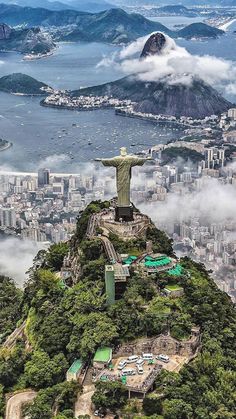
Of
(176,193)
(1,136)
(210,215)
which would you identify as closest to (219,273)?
(210,215)

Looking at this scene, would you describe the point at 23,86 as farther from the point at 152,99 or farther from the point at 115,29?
the point at 115,29

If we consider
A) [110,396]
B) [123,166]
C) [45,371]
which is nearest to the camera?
[110,396]

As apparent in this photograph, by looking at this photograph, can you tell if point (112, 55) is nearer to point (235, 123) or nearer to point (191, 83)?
point (191, 83)

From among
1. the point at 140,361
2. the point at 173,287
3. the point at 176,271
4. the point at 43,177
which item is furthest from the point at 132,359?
the point at 43,177

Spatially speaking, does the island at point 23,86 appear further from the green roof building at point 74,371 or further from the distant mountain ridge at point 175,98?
the green roof building at point 74,371

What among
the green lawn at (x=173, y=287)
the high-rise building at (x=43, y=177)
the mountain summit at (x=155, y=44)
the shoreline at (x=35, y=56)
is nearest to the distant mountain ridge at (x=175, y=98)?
the mountain summit at (x=155, y=44)

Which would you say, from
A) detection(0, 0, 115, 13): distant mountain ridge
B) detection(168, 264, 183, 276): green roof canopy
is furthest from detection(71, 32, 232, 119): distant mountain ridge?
detection(0, 0, 115, 13): distant mountain ridge
